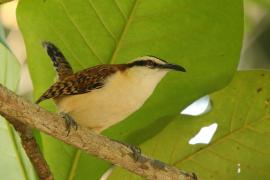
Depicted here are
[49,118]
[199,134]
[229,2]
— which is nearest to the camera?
[49,118]

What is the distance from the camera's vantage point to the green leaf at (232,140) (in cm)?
242

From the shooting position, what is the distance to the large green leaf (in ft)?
7.48

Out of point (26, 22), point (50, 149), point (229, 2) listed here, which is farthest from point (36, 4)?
point (229, 2)

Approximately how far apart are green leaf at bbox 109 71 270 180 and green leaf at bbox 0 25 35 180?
41 cm

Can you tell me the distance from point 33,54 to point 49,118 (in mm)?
531

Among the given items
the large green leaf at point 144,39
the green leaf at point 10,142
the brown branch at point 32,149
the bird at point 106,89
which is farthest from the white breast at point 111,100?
the brown branch at point 32,149

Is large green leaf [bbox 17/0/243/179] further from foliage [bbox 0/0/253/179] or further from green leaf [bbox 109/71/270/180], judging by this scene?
green leaf [bbox 109/71/270/180]

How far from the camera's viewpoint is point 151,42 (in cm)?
238

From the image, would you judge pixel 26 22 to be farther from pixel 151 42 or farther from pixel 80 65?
pixel 151 42

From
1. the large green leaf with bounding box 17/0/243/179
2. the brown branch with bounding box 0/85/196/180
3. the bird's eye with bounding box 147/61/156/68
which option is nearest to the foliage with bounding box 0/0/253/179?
the large green leaf with bounding box 17/0/243/179

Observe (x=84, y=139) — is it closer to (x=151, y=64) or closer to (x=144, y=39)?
(x=144, y=39)

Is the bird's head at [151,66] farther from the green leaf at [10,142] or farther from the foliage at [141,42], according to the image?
the green leaf at [10,142]

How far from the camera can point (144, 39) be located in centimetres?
237

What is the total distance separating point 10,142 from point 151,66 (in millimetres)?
641
